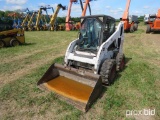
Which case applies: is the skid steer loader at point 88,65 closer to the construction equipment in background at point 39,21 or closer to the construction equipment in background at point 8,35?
the construction equipment in background at point 8,35

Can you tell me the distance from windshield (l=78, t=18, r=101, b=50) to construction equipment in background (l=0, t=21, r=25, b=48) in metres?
8.01

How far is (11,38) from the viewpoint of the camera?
12.8 m

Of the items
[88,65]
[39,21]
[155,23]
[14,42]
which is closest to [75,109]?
[88,65]

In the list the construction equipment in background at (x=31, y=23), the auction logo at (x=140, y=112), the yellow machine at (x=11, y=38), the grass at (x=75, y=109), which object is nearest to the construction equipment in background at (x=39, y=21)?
the construction equipment in background at (x=31, y=23)

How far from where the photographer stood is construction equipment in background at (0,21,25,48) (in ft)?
40.4

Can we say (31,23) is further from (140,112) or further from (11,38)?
(140,112)

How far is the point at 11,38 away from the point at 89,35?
855cm

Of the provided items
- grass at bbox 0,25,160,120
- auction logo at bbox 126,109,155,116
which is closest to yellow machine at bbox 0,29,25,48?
grass at bbox 0,25,160,120

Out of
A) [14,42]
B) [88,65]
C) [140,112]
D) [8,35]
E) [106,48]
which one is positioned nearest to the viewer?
[140,112]

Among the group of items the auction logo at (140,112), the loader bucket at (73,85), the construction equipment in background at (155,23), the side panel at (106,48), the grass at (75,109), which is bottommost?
the auction logo at (140,112)

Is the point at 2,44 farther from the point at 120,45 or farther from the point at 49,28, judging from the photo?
the point at 49,28

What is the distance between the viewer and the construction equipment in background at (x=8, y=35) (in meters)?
12.3

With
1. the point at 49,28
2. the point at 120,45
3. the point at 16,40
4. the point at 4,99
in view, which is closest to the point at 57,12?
the point at 49,28

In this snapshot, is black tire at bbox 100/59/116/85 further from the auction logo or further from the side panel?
the auction logo
